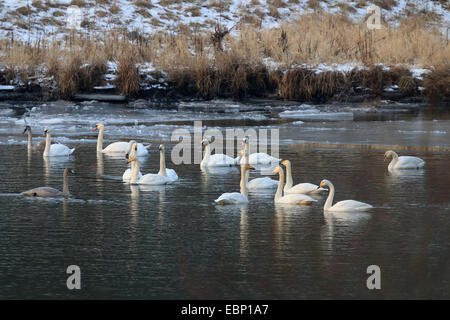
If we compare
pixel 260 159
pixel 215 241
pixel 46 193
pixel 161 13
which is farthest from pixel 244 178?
pixel 161 13

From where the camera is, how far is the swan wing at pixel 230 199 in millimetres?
10648

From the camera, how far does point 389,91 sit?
2936 centimetres

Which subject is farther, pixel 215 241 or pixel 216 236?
pixel 216 236

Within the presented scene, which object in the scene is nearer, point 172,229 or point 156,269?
point 156,269

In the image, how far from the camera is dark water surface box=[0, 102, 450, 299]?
706cm

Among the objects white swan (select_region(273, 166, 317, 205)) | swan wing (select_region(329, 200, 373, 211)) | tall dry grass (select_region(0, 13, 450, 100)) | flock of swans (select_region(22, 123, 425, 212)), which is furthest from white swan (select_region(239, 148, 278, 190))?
tall dry grass (select_region(0, 13, 450, 100))

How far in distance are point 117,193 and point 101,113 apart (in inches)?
536

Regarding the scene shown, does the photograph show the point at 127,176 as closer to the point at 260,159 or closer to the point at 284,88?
the point at 260,159

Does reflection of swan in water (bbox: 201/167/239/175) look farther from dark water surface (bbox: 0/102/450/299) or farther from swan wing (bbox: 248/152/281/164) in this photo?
swan wing (bbox: 248/152/281/164)

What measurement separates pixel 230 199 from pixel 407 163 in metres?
4.63

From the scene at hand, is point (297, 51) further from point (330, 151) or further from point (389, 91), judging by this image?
point (330, 151)

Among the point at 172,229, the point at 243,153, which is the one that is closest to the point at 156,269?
the point at 172,229

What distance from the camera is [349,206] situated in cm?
1025

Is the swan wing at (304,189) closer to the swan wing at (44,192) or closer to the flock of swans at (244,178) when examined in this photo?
the flock of swans at (244,178)
